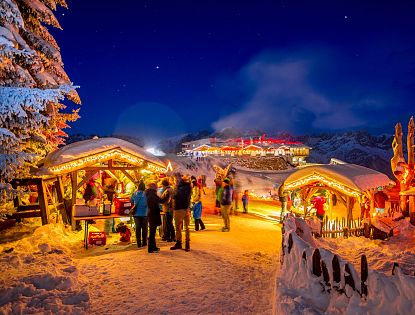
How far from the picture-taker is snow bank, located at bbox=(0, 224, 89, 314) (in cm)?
556

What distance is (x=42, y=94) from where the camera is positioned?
6102mm

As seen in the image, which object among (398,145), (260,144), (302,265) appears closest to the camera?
(302,265)

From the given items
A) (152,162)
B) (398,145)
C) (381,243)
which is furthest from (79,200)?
(398,145)

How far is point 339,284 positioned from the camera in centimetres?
418

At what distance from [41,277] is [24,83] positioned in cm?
501

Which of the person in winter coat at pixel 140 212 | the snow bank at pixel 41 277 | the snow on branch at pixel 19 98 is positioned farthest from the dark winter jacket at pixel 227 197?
the snow on branch at pixel 19 98

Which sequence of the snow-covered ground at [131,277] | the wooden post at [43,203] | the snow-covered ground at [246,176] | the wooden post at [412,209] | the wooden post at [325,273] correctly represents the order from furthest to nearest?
the snow-covered ground at [246,176] → the wooden post at [412,209] → the wooden post at [43,203] → the snow-covered ground at [131,277] → the wooden post at [325,273]

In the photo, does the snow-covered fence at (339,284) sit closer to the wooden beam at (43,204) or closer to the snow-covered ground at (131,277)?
the snow-covered ground at (131,277)

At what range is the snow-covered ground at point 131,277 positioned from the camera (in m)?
5.73

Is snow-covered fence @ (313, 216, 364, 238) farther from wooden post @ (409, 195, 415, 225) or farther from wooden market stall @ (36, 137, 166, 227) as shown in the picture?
wooden market stall @ (36, 137, 166, 227)

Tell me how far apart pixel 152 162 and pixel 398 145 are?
13423mm

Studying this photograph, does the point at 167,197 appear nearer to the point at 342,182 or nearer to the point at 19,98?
the point at 19,98

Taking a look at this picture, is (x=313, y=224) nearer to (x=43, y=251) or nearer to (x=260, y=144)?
(x=43, y=251)

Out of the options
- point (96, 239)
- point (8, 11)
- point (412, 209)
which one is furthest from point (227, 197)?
point (412, 209)
